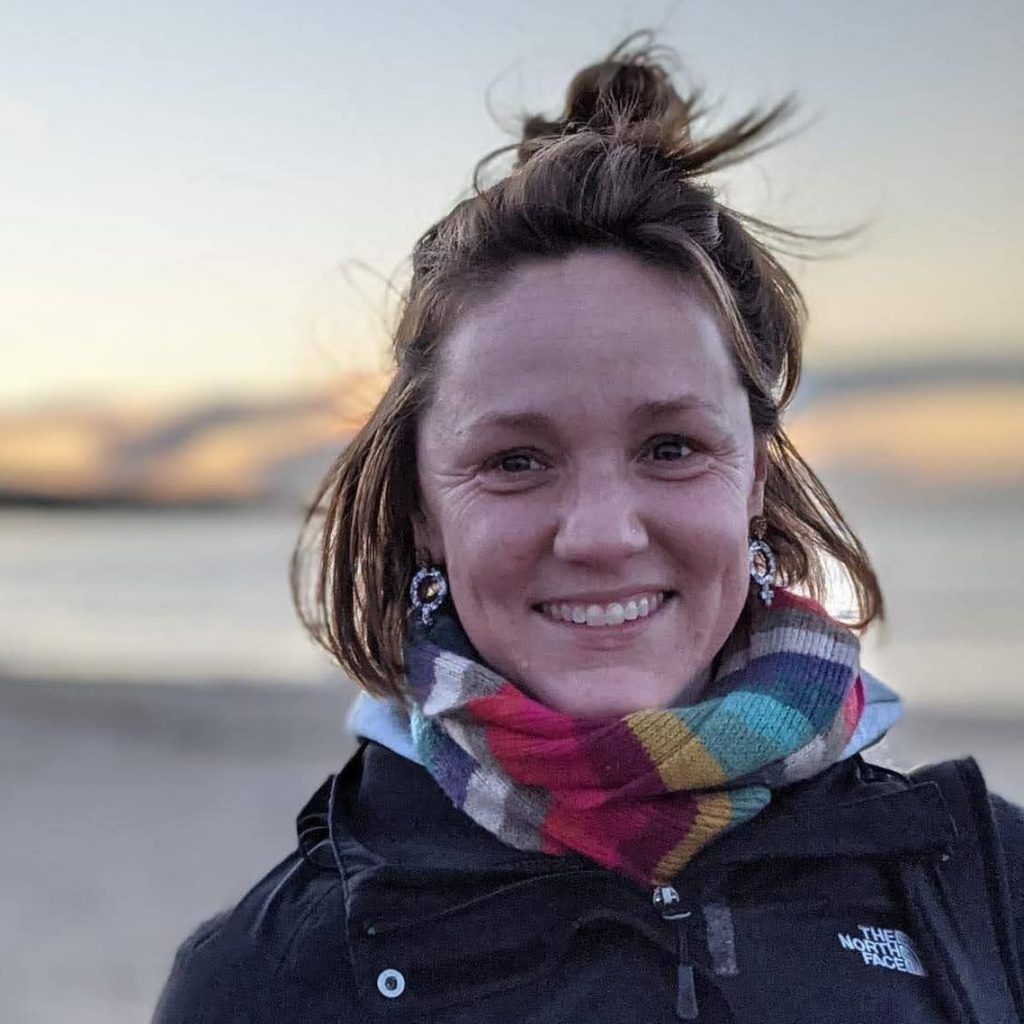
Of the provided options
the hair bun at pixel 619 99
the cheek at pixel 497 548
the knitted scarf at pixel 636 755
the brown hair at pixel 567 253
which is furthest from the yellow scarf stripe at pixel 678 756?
the hair bun at pixel 619 99

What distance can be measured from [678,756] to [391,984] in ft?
1.57

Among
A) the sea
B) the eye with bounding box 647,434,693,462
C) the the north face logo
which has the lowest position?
the the north face logo

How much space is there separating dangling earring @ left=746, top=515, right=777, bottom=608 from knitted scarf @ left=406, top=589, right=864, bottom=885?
15 cm

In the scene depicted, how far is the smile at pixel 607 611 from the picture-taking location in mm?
1775

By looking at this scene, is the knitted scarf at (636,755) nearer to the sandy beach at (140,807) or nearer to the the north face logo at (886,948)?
the the north face logo at (886,948)

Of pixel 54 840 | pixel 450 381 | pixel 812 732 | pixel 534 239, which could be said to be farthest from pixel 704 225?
pixel 54 840

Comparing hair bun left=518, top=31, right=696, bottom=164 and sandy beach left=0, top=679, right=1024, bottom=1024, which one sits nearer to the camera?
hair bun left=518, top=31, right=696, bottom=164

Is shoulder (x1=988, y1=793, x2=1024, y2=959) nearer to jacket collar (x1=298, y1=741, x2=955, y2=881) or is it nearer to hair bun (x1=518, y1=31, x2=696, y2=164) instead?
jacket collar (x1=298, y1=741, x2=955, y2=881)

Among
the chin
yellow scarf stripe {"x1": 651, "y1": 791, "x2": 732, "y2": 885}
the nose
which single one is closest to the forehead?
the nose

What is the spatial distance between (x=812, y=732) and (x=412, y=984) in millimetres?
636

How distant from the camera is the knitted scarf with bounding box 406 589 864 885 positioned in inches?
67.2

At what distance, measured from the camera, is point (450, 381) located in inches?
73.5

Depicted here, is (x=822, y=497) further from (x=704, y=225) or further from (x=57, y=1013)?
(x=57, y=1013)

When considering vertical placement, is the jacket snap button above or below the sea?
below
